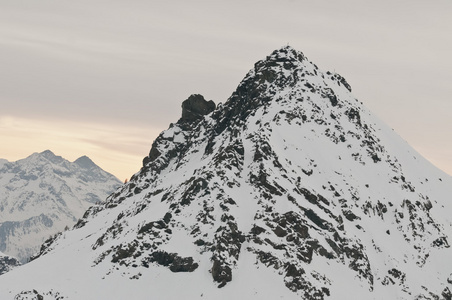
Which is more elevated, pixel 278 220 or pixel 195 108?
pixel 195 108

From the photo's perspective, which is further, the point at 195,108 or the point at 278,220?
the point at 195,108

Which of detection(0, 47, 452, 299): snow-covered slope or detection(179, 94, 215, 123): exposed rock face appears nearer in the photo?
detection(0, 47, 452, 299): snow-covered slope

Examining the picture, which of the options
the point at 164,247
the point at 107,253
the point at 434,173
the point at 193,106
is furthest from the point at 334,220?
the point at 193,106

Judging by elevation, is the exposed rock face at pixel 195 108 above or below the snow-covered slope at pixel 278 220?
above

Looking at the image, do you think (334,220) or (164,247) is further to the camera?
(334,220)

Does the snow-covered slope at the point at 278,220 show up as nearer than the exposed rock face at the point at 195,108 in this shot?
Yes

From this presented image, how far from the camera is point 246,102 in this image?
148 metres

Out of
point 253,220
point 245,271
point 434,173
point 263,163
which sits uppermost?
point 434,173

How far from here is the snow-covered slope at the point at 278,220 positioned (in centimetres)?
9538

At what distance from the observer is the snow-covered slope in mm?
95375

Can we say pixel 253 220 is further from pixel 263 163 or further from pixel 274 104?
pixel 274 104

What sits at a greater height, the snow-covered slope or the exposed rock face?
the exposed rock face

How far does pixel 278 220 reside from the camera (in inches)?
4023

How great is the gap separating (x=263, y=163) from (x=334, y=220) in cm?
1511
